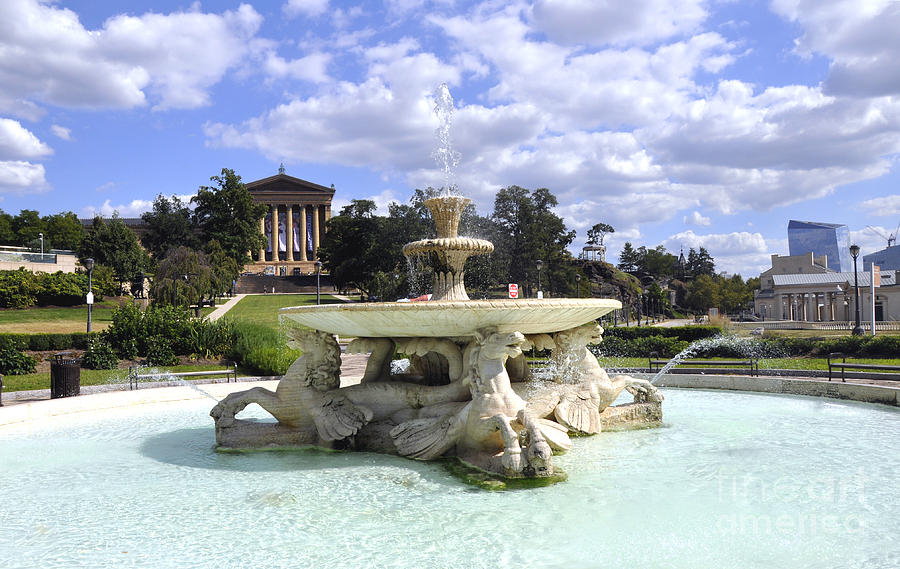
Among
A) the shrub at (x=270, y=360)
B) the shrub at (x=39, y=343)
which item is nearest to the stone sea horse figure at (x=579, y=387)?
the shrub at (x=270, y=360)

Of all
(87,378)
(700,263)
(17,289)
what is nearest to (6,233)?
(17,289)

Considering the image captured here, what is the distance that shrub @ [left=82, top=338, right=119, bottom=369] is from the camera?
55.3 feet

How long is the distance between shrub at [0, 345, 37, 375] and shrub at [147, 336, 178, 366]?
2879 millimetres

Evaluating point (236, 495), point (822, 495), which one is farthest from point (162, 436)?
point (822, 495)

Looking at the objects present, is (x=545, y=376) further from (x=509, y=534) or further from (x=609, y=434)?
(x=509, y=534)

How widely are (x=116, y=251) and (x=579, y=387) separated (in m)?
47.2

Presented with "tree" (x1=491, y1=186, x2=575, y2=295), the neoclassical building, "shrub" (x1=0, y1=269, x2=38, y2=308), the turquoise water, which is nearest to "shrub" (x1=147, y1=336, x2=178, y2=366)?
the turquoise water

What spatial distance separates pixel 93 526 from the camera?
15.9 feet

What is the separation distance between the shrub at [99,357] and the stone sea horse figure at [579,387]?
13679mm

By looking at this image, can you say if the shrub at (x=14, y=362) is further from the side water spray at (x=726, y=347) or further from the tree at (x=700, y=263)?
the tree at (x=700, y=263)

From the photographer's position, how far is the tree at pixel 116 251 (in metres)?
46.0

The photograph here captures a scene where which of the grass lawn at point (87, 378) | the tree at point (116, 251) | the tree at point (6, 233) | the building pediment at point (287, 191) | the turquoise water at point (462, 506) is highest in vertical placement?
the building pediment at point (287, 191)

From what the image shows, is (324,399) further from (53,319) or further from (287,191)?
(287,191)

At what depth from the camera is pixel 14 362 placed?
16031mm
